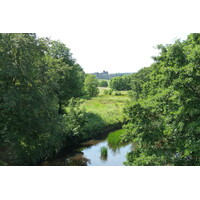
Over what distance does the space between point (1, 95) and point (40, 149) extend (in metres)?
3.53

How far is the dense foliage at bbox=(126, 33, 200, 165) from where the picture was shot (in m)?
6.84

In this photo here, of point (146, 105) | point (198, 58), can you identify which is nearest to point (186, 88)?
point (198, 58)

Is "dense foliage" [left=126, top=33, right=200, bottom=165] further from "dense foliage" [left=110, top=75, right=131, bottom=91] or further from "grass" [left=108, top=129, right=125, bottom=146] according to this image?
"dense foliage" [left=110, top=75, right=131, bottom=91]

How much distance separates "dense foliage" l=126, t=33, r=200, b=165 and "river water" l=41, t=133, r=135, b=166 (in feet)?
A: 18.9

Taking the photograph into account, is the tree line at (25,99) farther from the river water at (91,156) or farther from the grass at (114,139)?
the grass at (114,139)

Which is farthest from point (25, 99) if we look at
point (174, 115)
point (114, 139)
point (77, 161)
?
point (114, 139)

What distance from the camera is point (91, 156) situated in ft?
49.4

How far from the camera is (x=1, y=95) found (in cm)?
890

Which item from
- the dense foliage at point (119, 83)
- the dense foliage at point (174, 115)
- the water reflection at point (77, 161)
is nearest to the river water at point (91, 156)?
the water reflection at point (77, 161)

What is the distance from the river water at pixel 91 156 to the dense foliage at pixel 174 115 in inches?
227

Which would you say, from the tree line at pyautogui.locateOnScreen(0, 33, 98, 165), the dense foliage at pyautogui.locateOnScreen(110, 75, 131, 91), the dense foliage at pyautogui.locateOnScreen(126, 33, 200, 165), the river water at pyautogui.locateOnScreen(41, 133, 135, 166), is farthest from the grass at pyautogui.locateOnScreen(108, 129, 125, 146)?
the dense foliage at pyautogui.locateOnScreen(110, 75, 131, 91)

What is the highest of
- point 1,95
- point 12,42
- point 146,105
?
point 12,42

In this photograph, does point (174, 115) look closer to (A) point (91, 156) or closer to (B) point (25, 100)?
(B) point (25, 100)
